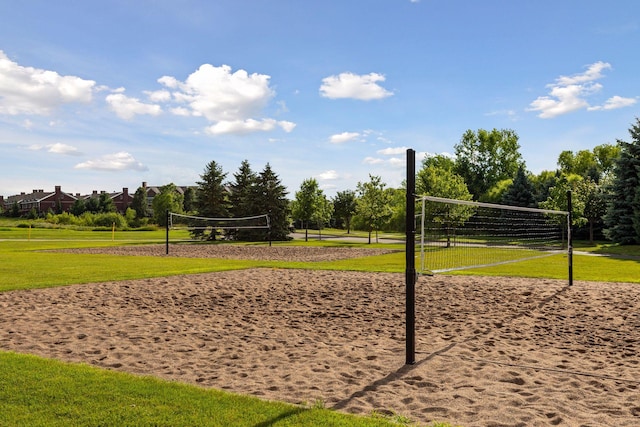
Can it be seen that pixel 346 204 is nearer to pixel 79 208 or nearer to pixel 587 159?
pixel 587 159

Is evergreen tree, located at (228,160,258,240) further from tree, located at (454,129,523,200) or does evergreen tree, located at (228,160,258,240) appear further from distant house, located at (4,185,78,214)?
distant house, located at (4,185,78,214)

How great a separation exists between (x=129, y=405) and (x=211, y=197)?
3969cm

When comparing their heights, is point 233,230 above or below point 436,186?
below

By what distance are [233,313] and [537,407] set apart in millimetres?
5640

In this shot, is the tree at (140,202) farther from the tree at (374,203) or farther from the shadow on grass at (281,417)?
the shadow on grass at (281,417)

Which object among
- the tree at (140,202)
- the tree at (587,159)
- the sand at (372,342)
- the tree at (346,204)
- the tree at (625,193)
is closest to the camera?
the sand at (372,342)

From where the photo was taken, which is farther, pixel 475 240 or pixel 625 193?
pixel 625 193

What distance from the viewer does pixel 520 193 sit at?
46469 millimetres

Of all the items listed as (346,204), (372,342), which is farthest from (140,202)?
(372,342)

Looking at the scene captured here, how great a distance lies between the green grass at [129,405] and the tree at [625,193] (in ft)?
102

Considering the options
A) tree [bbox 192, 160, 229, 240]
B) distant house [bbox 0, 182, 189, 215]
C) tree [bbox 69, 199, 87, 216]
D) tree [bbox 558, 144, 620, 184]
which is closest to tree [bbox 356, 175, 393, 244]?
tree [bbox 192, 160, 229, 240]

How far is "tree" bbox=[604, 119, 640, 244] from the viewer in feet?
97.2

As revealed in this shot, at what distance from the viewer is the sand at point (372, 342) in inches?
180

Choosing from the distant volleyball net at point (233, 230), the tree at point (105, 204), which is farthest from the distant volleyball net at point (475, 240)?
the tree at point (105, 204)
